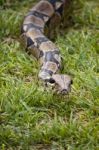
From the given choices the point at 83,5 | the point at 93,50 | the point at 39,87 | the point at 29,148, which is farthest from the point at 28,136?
the point at 83,5

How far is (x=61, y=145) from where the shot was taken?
15.3ft

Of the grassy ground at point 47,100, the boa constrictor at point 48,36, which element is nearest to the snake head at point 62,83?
the boa constrictor at point 48,36

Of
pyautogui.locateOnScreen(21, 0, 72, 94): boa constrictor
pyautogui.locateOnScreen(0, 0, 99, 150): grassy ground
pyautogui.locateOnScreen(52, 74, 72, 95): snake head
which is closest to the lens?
pyautogui.locateOnScreen(0, 0, 99, 150): grassy ground

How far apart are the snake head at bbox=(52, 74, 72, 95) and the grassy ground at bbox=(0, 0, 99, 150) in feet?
0.36

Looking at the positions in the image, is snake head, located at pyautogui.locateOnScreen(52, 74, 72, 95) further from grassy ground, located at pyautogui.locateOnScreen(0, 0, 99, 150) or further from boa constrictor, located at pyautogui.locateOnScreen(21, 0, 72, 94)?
grassy ground, located at pyautogui.locateOnScreen(0, 0, 99, 150)

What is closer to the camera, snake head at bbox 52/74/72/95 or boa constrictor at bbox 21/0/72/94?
snake head at bbox 52/74/72/95

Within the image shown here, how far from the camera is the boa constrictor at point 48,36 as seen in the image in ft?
18.2

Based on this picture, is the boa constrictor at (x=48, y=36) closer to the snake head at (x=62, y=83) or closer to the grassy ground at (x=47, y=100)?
the snake head at (x=62, y=83)

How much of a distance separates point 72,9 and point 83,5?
0.86 feet

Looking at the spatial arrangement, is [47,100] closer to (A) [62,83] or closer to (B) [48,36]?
(A) [62,83]

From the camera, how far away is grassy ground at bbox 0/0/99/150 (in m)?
4.72

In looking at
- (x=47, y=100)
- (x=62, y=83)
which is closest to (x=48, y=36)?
(x=62, y=83)

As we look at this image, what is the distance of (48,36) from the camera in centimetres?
728

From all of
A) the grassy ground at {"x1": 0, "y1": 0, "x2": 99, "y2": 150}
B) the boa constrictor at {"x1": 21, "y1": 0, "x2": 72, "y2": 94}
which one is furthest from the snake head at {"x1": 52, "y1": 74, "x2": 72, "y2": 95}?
the grassy ground at {"x1": 0, "y1": 0, "x2": 99, "y2": 150}
